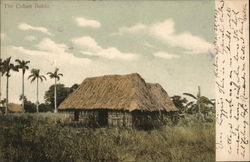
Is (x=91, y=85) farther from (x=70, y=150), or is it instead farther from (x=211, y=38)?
(x=211, y=38)

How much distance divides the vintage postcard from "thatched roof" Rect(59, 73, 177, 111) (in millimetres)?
610

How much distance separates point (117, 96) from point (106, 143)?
2152 millimetres

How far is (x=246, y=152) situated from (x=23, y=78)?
177 inches

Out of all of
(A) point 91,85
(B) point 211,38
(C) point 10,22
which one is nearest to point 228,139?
(B) point 211,38

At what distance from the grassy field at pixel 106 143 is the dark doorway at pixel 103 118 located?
57 centimetres

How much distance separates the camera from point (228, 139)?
19.1 ft

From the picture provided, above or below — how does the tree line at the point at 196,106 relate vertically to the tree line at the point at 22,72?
below

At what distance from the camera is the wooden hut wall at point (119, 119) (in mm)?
7486

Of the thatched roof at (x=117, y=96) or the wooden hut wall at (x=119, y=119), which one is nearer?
the wooden hut wall at (x=119, y=119)

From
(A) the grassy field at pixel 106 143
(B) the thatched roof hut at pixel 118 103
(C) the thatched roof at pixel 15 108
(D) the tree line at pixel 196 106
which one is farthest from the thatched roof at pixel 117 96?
(C) the thatched roof at pixel 15 108

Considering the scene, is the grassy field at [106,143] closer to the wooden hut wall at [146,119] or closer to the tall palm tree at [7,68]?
the wooden hut wall at [146,119]

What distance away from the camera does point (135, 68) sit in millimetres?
6488

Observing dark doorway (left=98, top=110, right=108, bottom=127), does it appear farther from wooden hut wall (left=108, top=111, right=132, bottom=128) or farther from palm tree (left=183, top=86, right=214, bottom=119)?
palm tree (left=183, top=86, right=214, bottom=119)

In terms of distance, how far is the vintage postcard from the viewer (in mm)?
5867
